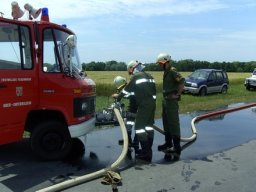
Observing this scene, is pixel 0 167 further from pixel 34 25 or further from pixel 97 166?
pixel 34 25

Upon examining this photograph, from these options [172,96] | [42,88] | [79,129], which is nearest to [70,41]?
[42,88]

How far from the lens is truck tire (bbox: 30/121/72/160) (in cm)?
732

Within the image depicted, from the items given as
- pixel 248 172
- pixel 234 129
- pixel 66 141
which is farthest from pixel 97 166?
pixel 234 129

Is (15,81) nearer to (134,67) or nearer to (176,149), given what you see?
(134,67)

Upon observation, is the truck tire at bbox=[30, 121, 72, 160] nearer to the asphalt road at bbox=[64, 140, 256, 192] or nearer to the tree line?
the asphalt road at bbox=[64, 140, 256, 192]

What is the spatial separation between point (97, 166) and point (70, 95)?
1.33 metres

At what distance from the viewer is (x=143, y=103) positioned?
7.54m

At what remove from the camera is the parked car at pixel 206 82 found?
2366cm

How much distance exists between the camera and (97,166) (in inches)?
281

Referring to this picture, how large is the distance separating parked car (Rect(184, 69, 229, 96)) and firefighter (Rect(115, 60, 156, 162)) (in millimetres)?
16271

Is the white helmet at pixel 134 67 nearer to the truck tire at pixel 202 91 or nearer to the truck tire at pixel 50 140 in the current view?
the truck tire at pixel 50 140

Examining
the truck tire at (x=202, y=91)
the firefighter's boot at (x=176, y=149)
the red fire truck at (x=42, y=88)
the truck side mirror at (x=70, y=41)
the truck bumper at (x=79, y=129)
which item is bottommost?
the truck tire at (x=202, y=91)

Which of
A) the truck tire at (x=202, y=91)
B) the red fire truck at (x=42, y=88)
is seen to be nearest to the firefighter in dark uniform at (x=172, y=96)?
the red fire truck at (x=42, y=88)

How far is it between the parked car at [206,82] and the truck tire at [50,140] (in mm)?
16815
